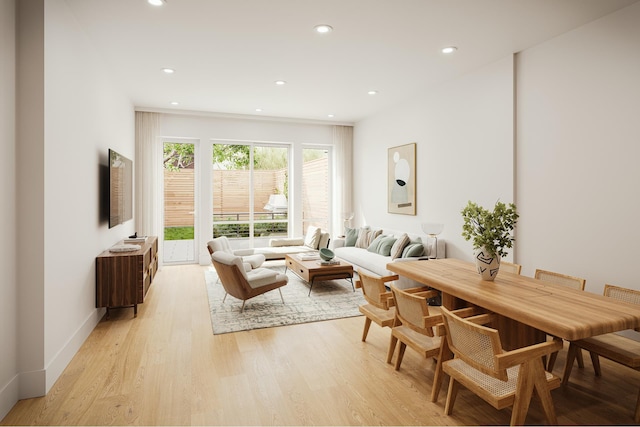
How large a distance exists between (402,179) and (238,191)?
3316 mm

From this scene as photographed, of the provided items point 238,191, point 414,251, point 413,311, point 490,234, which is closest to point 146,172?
point 238,191

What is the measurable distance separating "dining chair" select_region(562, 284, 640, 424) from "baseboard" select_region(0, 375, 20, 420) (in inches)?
144

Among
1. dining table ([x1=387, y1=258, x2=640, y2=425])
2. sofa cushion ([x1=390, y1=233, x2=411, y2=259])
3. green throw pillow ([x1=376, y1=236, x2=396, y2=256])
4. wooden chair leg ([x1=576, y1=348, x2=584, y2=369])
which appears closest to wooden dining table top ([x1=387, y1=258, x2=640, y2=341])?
dining table ([x1=387, y1=258, x2=640, y2=425])

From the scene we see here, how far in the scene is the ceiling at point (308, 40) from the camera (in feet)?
9.87

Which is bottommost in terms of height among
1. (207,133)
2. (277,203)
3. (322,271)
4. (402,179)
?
(322,271)

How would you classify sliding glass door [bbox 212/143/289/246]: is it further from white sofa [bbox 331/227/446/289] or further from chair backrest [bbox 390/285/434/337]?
chair backrest [bbox 390/285/434/337]

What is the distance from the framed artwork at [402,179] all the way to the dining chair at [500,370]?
3.83 meters

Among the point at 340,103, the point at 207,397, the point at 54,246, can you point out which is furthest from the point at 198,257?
the point at 207,397

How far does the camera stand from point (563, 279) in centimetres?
280

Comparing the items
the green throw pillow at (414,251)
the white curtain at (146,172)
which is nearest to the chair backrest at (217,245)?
the white curtain at (146,172)

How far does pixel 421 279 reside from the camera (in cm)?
279

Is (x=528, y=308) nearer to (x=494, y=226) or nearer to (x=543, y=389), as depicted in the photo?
(x=543, y=389)

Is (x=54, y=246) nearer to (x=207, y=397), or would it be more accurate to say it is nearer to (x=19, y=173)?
(x=19, y=173)

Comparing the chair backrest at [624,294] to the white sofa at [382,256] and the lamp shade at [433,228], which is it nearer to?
the white sofa at [382,256]
